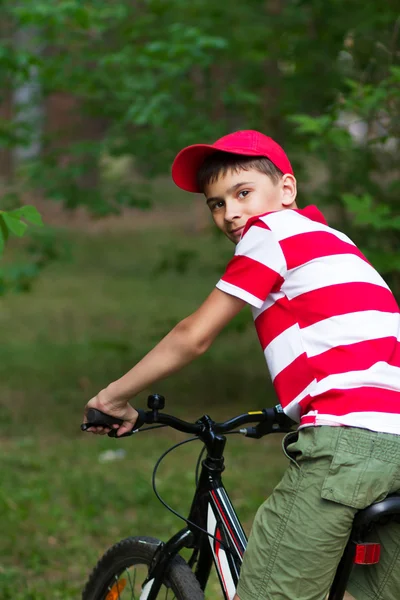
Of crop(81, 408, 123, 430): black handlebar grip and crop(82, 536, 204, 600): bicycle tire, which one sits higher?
crop(81, 408, 123, 430): black handlebar grip

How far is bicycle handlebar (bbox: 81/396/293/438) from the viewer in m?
2.45

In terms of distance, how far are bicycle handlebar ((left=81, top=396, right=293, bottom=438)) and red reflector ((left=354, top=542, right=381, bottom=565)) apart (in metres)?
0.47

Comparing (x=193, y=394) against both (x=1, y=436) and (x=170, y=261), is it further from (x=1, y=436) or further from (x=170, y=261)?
(x=1, y=436)

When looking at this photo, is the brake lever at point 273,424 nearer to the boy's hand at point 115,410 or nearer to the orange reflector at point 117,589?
the boy's hand at point 115,410

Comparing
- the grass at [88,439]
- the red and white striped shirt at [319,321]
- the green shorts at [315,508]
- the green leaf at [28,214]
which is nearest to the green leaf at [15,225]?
the green leaf at [28,214]

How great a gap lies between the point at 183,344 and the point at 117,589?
3.31ft

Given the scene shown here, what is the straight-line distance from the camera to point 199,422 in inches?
104

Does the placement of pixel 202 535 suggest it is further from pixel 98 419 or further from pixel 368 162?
pixel 368 162

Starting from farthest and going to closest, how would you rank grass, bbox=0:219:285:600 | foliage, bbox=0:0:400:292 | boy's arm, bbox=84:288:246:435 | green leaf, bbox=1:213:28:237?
foliage, bbox=0:0:400:292 → grass, bbox=0:219:285:600 → green leaf, bbox=1:213:28:237 → boy's arm, bbox=84:288:246:435

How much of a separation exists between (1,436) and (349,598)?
12.7 feet

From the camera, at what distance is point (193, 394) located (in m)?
8.55

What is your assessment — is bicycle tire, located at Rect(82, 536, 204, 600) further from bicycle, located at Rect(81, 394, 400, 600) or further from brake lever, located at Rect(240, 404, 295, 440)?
brake lever, located at Rect(240, 404, 295, 440)


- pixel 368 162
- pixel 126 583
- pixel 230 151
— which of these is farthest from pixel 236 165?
pixel 368 162

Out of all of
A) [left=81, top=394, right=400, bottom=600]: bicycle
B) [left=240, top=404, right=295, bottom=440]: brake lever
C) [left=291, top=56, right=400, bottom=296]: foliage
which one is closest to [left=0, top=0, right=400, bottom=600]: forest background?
[left=291, top=56, right=400, bottom=296]: foliage
